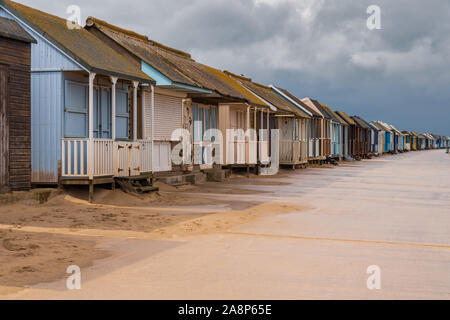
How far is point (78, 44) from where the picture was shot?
14680mm

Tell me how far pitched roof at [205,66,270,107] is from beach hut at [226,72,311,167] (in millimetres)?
1103

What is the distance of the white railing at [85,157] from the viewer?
→ 13656mm

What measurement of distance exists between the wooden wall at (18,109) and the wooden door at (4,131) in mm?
66

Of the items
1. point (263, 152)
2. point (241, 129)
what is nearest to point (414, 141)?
point (263, 152)

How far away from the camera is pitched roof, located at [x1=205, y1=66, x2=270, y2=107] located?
2716cm

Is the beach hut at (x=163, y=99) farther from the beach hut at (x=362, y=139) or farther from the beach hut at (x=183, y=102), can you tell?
the beach hut at (x=362, y=139)

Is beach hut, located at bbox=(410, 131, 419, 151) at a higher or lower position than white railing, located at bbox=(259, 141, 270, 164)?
higher

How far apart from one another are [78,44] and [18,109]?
106 inches

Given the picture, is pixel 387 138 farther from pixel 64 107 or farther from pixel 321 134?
pixel 64 107

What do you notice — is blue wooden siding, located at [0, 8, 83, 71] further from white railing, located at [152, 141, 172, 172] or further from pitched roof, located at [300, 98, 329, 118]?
pitched roof, located at [300, 98, 329, 118]

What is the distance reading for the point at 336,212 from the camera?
1360 cm

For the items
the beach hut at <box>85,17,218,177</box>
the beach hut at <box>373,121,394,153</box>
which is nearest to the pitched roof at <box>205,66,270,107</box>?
the beach hut at <box>85,17,218,177</box>

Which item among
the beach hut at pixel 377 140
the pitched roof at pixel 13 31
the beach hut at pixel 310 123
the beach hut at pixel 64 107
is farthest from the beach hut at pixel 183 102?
the beach hut at pixel 377 140

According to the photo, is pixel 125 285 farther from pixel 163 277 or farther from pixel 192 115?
pixel 192 115
